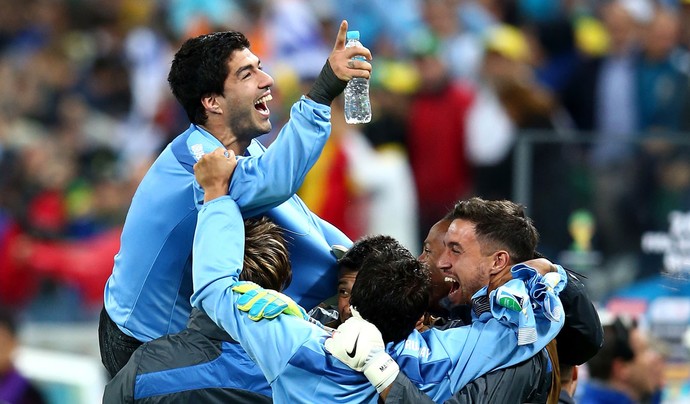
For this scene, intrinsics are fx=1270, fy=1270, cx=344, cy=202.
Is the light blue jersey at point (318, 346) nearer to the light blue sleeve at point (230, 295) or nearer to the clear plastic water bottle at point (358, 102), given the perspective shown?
the light blue sleeve at point (230, 295)

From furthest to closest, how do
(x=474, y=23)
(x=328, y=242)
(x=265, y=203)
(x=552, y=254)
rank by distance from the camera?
(x=474, y=23)
(x=552, y=254)
(x=328, y=242)
(x=265, y=203)

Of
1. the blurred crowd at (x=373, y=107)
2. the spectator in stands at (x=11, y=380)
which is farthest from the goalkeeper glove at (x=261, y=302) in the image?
the spectator in stands at (x=11, y=380)

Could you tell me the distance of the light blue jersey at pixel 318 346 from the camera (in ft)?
11.6

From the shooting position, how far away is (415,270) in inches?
145

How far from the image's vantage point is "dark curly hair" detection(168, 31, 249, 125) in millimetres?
4309

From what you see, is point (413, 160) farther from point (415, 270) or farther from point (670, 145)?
point (415, 270)

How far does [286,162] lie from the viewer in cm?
389

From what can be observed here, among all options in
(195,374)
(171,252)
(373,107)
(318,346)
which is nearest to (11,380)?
(373,107)

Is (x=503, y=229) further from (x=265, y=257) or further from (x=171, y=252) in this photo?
(x=171, y=252)

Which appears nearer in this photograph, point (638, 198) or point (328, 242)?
point (328, 242)

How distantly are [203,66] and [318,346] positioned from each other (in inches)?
Result: 48.3

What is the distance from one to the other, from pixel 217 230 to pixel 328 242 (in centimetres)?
90

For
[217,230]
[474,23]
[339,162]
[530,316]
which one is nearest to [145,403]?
[217,230]

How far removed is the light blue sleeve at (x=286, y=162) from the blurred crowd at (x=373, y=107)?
3777 mm
